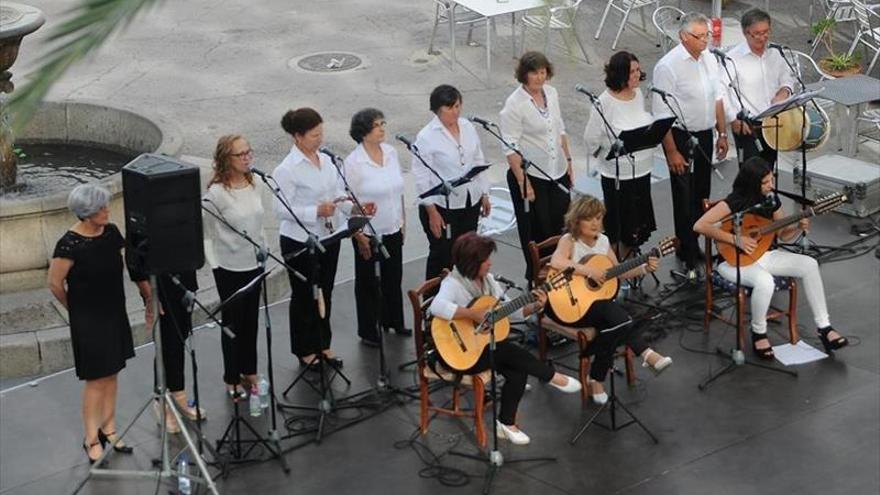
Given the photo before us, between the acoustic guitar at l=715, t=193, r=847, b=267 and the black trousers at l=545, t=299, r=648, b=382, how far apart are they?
0.94m

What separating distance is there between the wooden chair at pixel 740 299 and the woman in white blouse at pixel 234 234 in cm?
278

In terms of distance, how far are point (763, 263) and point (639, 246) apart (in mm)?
1248

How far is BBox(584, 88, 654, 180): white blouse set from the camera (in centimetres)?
919

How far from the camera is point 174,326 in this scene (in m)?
7.54

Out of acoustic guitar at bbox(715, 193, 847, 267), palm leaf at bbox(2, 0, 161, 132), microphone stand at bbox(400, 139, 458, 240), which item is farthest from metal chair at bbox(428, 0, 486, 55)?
palm leaf at bbox(2, 0, 161, 132)

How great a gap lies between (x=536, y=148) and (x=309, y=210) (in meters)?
1.77

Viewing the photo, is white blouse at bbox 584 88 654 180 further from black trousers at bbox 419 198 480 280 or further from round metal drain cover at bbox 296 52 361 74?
round metal drain cover at bbox 296 52 361 74

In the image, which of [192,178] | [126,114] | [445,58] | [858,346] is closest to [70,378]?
[192,178]

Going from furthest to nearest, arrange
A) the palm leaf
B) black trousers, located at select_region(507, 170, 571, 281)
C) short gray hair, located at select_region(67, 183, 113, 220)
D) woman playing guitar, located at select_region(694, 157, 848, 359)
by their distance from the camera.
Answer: black trousers, located at select_region(507, 170, 571, 281)
woman playing guitar, located at select_region(694, 157, 848, 359)
short gray hair, located at select_region(67, 183, 113, 220)
the palm leaf

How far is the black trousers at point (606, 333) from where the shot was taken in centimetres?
770

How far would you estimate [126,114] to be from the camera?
11.6 metres

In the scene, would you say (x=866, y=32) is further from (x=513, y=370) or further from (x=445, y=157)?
(x=513, y=370)

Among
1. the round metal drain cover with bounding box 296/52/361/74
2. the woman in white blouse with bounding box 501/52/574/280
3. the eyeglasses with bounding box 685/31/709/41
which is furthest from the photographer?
the round metal drain cover with bounding box 296/52/361/74

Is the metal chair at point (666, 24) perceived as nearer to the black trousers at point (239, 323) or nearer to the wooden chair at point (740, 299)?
the wooden chair at point (740, 299)
